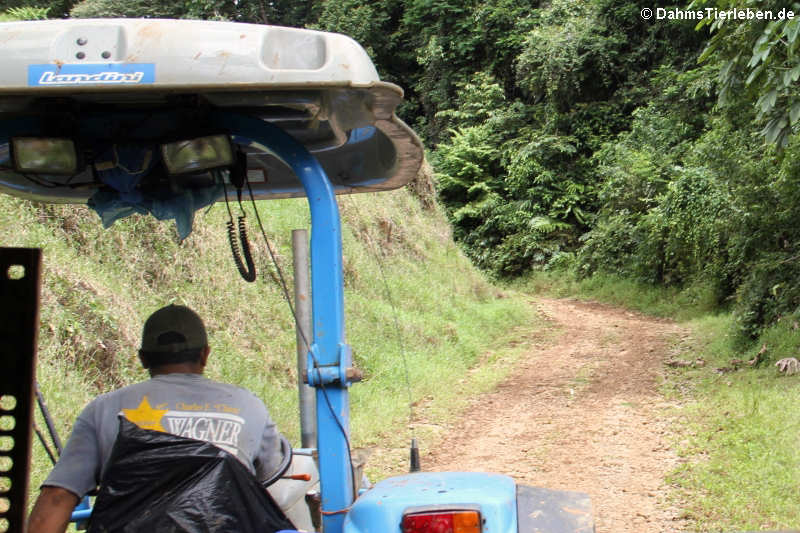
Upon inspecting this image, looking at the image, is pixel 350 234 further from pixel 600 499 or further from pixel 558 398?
pixel 600 499

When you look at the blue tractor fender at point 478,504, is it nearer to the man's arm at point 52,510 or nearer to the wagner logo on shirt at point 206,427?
the wagner logo on shirt at point 206,427

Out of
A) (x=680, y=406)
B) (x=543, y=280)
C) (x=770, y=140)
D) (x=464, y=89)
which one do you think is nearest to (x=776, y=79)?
(x=770, y=140)

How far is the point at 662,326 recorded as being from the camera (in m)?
15.7

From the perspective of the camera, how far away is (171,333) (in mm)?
2568

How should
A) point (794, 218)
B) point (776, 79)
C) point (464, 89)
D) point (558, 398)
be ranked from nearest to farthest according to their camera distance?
point (776, 79) < point (558, 398) < point (794, 218) < point (464, 89)

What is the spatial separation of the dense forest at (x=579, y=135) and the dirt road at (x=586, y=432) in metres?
2.15

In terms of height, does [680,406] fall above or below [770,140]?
below

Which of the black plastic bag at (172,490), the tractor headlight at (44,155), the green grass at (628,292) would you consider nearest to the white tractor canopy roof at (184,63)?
the tractor headlight at (44,155)

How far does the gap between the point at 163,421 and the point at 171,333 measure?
13.2 inches

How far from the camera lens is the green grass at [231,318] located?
273 inches

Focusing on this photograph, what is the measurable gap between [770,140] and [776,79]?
48 centimetres

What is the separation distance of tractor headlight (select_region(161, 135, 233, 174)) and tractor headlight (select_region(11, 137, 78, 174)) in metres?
0.27

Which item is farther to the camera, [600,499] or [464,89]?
[464,89]

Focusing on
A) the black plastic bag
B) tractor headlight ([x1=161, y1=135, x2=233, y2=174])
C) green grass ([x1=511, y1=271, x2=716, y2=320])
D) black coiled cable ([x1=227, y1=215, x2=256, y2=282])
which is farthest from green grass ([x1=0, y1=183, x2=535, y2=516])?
green grass ([x1=511, y1=271, x2=716, y2=320])
